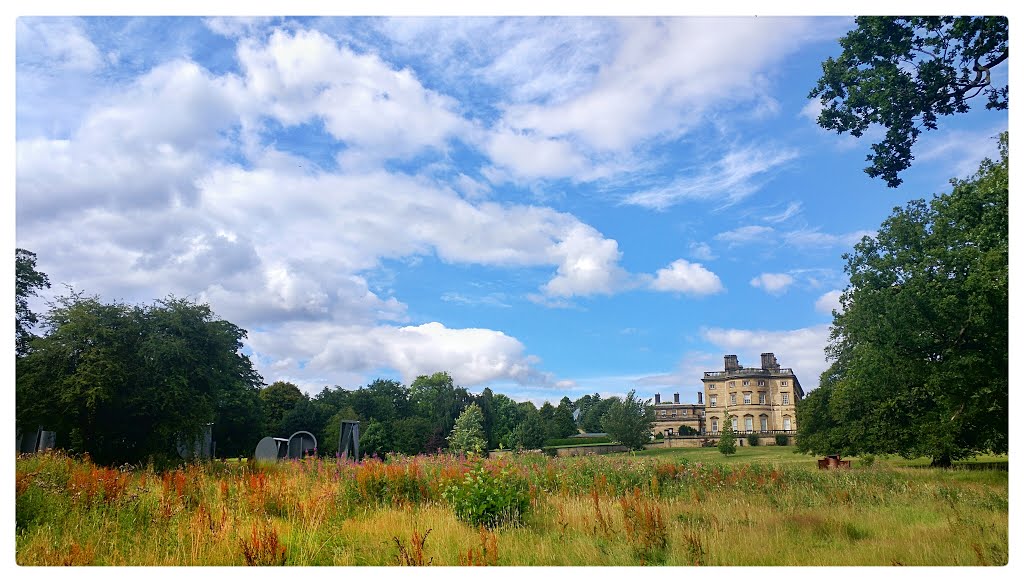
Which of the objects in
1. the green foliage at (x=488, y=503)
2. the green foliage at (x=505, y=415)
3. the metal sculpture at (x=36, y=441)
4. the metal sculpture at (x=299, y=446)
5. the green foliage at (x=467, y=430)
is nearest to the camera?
the green foliage at (x=488, y=503)

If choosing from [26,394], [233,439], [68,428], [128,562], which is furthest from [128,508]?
[233,439]

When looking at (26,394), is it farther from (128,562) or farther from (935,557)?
(935,557)

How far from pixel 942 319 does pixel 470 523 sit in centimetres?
1456

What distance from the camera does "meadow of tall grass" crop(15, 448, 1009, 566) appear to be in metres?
6.04

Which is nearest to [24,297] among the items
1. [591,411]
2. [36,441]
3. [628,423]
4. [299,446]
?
[36,441]

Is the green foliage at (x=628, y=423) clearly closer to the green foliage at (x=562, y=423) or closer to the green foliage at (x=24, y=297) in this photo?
the green foliage at (x=562, y=423)

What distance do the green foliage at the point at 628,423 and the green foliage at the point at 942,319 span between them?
2101cm

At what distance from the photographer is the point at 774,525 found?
24.3 feet

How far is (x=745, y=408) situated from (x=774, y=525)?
217 ft

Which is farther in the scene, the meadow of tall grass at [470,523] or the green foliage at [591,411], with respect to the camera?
the green foliage at [591,411]

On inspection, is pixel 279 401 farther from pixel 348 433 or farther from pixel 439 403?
pixel 348 433

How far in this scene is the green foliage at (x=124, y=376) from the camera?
15711mm

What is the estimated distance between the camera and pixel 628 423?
142 feet

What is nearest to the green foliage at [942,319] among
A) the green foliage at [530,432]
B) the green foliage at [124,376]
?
the green foliage at [530,432]
